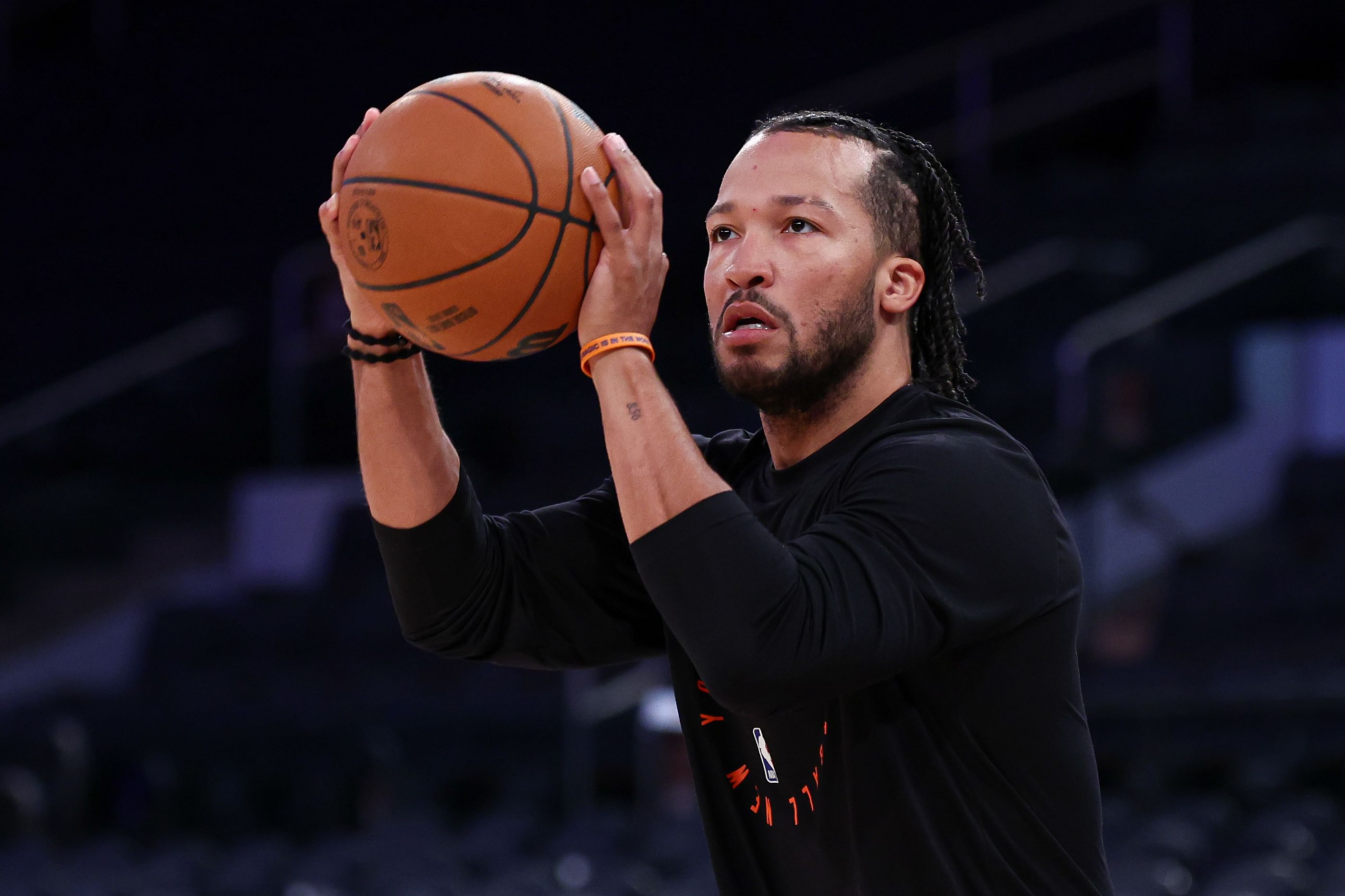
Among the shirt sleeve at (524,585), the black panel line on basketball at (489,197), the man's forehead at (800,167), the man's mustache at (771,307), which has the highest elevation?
the black panel line on basketball at (489,197)

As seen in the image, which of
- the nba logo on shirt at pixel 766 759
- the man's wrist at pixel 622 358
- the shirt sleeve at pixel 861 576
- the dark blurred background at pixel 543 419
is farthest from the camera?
the dark blurred background at pixel 543 419

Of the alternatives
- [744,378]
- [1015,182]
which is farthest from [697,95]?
[744,378]

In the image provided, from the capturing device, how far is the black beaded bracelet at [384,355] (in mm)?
2033

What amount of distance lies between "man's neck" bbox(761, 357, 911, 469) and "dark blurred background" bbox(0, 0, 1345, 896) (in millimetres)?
2610

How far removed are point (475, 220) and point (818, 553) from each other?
22.6 inches

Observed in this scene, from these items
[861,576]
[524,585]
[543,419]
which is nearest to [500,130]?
[524,585]

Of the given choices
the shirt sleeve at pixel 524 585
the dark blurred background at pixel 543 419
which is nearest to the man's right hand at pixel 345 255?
the shirt sleeve at pixel 524 585

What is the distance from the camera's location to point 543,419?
8.73 m

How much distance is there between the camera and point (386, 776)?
6.39m

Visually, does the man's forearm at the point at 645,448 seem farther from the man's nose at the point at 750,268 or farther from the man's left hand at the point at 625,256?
the man's nose at the point at 750,268

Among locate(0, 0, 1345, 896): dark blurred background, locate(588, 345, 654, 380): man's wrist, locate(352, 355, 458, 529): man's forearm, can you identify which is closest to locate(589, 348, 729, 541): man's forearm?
locate(588, 345, 654, 380): man's wrist

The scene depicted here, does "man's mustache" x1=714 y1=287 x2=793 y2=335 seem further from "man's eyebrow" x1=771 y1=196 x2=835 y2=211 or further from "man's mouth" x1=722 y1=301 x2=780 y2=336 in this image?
"man's eyebrow" x1=771 y1=196 x2=835 y2=211

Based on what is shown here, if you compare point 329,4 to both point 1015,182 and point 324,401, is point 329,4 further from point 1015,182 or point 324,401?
point 1015,182

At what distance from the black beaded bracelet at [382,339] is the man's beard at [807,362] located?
40 centimetres
